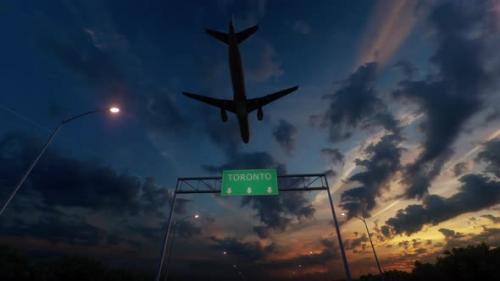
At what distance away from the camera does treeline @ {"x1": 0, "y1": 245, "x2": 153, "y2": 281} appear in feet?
127

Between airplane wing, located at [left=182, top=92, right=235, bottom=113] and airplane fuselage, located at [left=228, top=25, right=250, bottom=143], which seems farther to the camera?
airplane wing, located at [left=182, top=92, right=235, bottom=113]

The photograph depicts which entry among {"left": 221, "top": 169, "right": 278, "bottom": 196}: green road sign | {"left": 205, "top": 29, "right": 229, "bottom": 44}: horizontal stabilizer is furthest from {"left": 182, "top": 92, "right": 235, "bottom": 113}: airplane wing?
{"left": 221, "top": 169, "right": 278, "bottom": 196}: green road sign

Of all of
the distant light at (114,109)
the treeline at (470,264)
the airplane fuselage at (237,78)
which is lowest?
the treeline at (470,264)

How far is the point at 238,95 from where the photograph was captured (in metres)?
23.5

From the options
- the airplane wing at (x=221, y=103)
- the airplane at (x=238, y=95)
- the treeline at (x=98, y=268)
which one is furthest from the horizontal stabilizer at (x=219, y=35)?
the treeline at (x=98, y=268)

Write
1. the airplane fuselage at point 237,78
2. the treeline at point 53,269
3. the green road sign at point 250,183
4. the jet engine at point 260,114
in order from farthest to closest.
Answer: the treeline at point 53,269 → the jet engine at point 260,114 → the green road sign at point 250,183 → the airplane fuselage at point 237,78

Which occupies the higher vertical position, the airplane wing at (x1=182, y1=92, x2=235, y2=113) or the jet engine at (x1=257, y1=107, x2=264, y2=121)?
the airplane wing at (x1=182, y1=92, x2=235, y2=113)

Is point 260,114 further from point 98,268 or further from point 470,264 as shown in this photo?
point 98,268

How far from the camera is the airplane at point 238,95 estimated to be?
21.6 m

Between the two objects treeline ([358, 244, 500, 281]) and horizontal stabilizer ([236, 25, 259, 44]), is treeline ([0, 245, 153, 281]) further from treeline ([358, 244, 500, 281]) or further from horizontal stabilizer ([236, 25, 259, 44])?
treeline ([358, 244, 500, 281])

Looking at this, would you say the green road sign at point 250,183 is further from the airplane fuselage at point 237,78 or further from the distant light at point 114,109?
the distant light at point 114,109

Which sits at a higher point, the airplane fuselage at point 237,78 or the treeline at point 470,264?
the airplane fuselage at point 237,78

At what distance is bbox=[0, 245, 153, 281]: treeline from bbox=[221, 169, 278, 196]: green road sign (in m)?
39.9

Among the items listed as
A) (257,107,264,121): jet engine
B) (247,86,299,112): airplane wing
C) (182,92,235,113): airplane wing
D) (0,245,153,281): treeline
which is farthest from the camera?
(0,245,153,281): treeline
